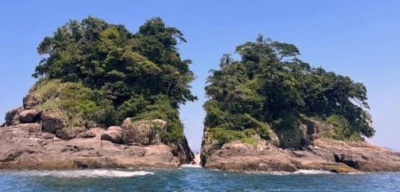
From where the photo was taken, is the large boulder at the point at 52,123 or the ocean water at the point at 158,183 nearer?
the ocean water at the point at 158,183

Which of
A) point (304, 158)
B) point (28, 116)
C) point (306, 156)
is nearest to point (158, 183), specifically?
point (28, 116)

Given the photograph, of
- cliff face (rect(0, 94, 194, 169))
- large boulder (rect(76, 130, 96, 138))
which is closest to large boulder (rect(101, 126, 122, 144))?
cliff face (rect(0, 94, 194, 169))

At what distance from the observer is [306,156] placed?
5334 centimetres

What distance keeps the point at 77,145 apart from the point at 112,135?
3877mm

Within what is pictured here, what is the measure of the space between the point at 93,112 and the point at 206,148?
14.0m

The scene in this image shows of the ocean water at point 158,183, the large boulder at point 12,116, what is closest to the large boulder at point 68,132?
the large boulder at point 12,116

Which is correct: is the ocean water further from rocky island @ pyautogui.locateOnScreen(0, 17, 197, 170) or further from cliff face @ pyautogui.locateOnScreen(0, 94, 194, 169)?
rocky island @ pyautogui.locateOnScreen(0, 17, 197, 170)

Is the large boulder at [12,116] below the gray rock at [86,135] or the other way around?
the other way around

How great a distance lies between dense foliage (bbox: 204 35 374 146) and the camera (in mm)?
56469

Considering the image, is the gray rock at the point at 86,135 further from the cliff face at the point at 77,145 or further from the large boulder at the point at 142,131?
the large boulder at the point at 142,131

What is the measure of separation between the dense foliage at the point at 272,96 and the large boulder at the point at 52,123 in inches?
698

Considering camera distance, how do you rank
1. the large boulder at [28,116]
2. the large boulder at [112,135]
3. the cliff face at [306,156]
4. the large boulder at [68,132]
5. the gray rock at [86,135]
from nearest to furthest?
1. the large boulder at [112,135]
2. the cliff face at [306,156]
3. the large boulder at [68,132]
4. the gray rock at [86,135]
5. the large boulder at [28,116]

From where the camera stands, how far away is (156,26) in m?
61.9

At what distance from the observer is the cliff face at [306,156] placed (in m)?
48.0
